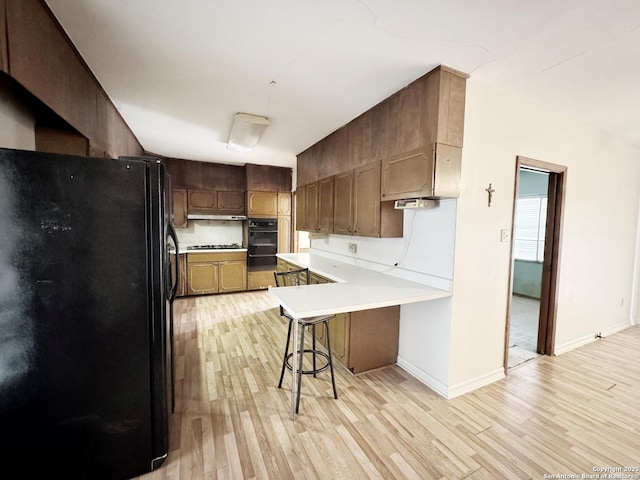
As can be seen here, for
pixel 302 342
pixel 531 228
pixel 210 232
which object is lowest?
pixel 302 342

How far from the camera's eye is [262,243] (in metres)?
5.50

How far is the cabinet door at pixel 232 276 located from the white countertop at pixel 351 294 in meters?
3.02

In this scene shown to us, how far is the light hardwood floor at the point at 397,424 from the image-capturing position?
162 centimetres

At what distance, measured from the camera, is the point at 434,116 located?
2.04 meters

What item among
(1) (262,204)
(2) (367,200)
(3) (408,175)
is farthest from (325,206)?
(1) (262,204)

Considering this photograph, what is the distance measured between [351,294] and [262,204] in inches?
150

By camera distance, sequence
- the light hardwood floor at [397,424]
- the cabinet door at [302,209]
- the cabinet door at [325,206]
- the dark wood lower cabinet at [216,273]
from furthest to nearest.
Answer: the dark wood lower cabinet at [216,273] < the cabinet door at [302,209] < the cabinet door at [325,206] < the light hardwood floor at [397,424]

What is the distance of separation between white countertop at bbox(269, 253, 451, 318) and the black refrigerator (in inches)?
32.8

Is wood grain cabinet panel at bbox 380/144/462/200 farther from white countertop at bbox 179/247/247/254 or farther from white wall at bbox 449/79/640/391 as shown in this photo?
white countertop at bbox 179/247/247/254

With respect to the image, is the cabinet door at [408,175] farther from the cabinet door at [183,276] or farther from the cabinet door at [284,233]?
the cabinet door at [183,276]

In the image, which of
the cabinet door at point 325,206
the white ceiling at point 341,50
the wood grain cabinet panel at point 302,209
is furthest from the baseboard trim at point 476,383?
the wood grain cabinet panel at point 302,209

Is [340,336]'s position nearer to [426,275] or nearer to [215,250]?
[426,275]

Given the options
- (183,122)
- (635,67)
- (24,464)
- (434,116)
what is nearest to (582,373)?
(635,67)

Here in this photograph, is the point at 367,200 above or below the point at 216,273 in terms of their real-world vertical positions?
above
